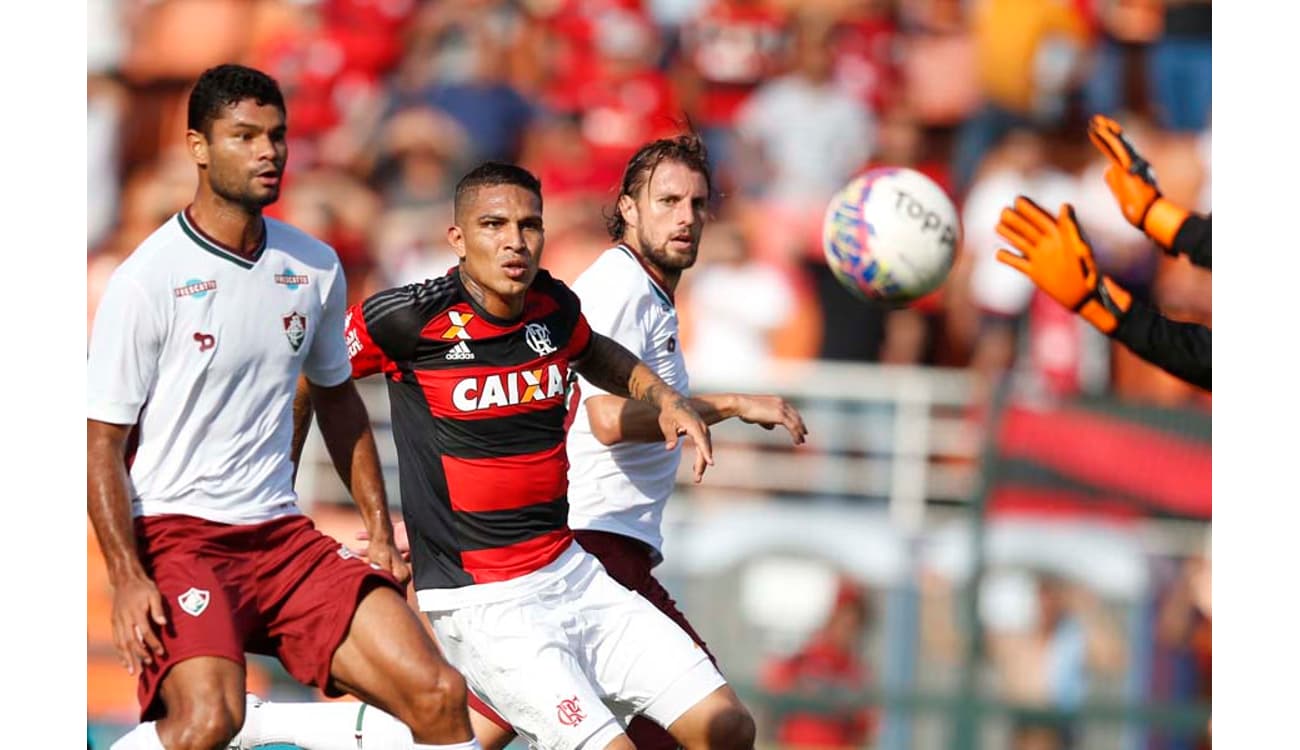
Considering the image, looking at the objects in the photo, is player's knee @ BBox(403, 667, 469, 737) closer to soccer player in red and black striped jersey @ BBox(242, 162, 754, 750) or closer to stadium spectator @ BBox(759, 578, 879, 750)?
soccer player in red and black striped jersey @ BBox(242, 162, 754, 750)

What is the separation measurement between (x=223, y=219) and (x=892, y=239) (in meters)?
2.94

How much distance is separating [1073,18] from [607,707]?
850 centimetres

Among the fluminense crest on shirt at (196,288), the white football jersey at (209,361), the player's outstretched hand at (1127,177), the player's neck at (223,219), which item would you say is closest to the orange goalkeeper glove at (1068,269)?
the player's outstretched hand at (1127,177)

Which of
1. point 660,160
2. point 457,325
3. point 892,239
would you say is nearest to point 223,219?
point 457,325

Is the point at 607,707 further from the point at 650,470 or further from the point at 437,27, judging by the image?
the point at 437,27

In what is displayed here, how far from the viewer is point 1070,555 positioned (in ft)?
29.3

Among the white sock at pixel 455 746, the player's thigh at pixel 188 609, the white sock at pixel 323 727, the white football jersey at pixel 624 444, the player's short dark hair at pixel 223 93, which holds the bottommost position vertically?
the white sock at pixel 323 727

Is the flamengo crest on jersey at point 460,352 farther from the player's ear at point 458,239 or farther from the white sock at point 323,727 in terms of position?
the white sock at point 323,727

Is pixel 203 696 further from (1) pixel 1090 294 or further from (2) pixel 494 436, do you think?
(1) pixel 1090 294

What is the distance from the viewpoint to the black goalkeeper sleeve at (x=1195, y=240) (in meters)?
7.14

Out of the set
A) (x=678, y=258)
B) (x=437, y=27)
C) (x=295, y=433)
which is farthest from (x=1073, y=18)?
(x=295, y=433)

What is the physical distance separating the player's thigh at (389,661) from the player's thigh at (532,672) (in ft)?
0.42

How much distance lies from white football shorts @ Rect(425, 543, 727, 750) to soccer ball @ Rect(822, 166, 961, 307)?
2105 mm

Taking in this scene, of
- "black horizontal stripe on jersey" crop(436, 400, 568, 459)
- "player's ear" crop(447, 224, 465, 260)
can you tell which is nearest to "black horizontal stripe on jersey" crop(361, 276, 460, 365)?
"player's ear" crop(447, 224, 465, 260)
